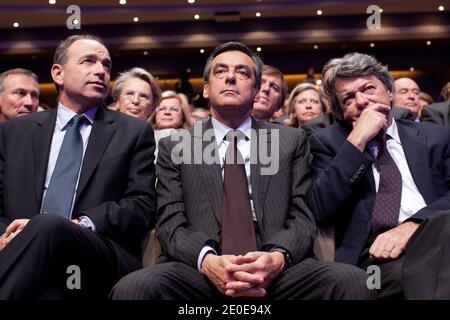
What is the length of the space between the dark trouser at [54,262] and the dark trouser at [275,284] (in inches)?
4.4

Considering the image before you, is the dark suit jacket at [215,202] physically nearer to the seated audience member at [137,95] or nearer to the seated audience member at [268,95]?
the seated audience member at [268,95]

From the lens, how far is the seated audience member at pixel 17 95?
278cm

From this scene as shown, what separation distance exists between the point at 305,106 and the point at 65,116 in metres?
1.44

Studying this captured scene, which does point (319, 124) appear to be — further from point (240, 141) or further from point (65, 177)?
point (65, 177)

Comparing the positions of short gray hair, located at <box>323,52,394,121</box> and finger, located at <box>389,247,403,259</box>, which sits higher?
short gray hair, located at <box>323,52,394,121</box>

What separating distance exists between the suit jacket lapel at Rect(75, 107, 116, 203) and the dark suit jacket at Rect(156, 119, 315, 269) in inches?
7.0

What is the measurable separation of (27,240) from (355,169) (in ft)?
2.99

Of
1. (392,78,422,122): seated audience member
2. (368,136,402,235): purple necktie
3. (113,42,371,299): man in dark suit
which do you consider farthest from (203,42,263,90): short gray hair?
(392,78,422,122): seated audience member

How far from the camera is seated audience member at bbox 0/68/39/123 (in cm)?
278

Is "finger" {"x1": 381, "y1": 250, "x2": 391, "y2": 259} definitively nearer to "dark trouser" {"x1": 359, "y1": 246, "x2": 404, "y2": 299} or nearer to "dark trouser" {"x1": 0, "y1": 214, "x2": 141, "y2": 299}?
"dark trouser" {"x1": 359, "y1": 246, "x2": 404, "y2": 299}

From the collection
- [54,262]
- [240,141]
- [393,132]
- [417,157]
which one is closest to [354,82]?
[393,132]

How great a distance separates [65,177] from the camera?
174cm
